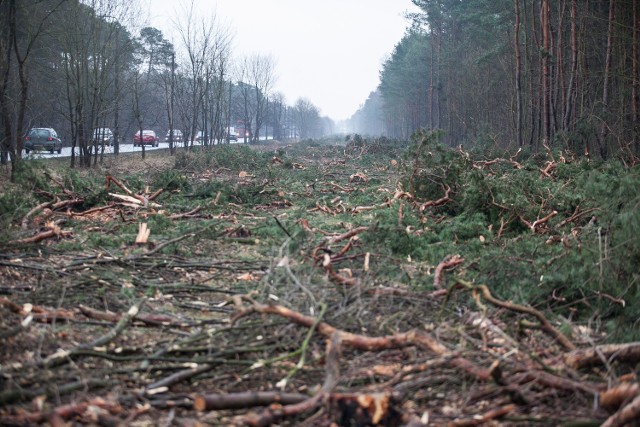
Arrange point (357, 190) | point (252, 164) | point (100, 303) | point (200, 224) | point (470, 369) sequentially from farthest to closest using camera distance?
point (252, 164) → point (357, 190) → point (200, 224) → point (100, 303) → point (470, 369)

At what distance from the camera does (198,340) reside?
4.39 meters

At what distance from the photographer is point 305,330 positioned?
441 centimetres

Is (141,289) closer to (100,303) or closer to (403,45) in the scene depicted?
(100,303)

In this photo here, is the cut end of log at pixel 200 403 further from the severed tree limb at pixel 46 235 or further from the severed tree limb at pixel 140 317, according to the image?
the severed tree limb at pixel 46 235

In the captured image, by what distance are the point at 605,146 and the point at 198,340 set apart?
17.1 metres

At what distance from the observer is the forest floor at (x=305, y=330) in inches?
134

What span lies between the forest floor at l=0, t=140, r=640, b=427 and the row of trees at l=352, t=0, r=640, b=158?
29.7 ft

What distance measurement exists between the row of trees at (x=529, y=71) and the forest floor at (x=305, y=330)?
905 centimetres

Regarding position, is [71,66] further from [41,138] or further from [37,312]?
[37,312]

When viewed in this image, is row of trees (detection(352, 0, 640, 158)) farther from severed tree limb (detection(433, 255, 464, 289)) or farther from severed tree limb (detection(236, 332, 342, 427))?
severed tree limb (detection(236, 332, 342, 427))

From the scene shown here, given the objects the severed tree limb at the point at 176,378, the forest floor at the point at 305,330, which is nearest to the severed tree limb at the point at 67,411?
the forest floor at the point at 305,330

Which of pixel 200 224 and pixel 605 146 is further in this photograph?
pixel 605 146

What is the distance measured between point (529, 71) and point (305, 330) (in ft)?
78.8

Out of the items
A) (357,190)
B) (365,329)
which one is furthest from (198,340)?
(357,190)
